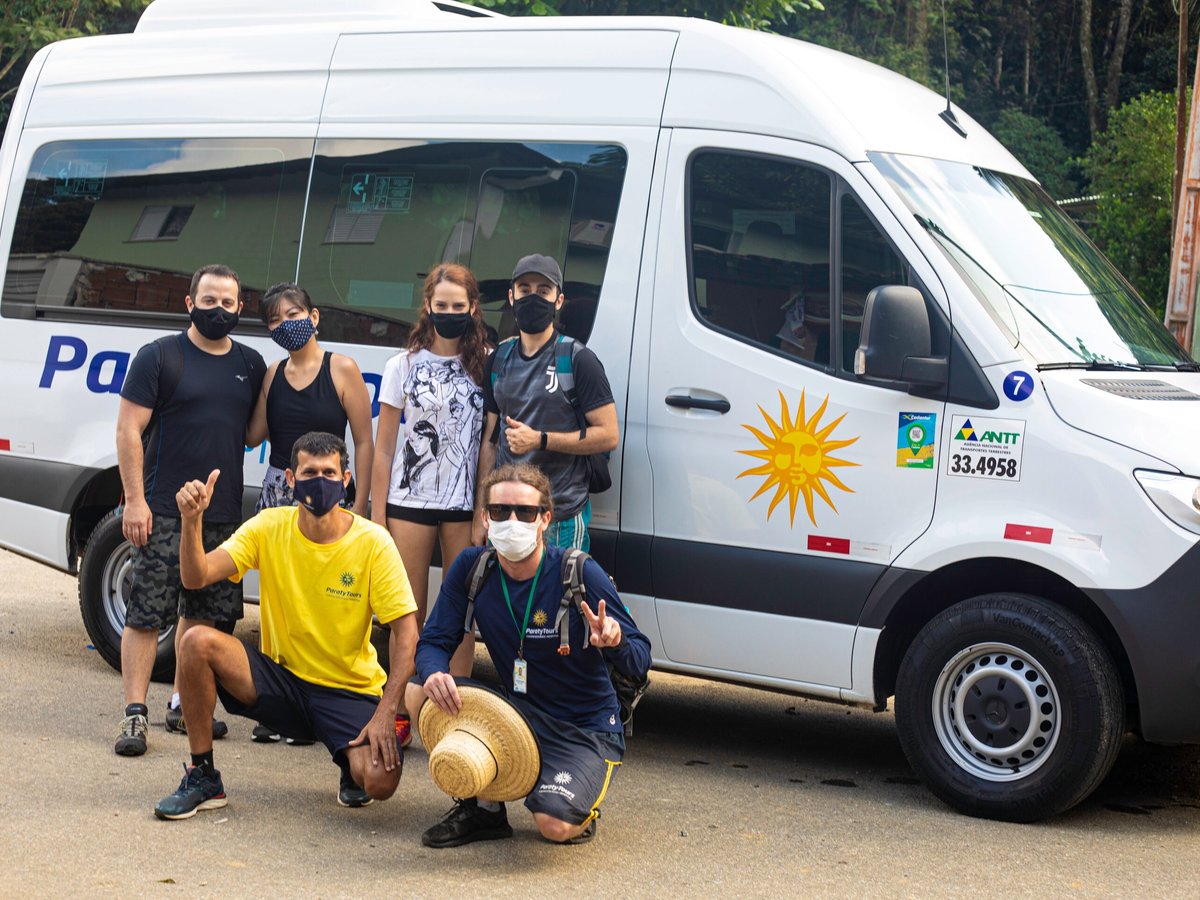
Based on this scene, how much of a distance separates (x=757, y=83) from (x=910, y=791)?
2.79 metres

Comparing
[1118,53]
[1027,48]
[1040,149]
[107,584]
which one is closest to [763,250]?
[107,584]

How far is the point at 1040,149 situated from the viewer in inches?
1081

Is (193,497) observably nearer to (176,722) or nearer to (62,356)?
(176,722)

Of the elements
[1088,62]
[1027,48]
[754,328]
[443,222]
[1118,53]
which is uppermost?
[1027,48]

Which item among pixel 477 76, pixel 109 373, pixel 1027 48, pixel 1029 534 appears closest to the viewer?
pixel 1029 534

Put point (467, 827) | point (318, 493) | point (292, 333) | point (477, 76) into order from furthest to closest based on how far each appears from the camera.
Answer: point (477, 76)
point (292, 333)
point (318, 493)
point (467, 827)

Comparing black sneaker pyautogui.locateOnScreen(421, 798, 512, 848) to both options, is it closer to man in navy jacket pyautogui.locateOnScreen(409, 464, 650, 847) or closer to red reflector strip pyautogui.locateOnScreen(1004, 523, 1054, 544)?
man in navy jacket pyautogui.locateOnScreen(409, 464, 650, 847)

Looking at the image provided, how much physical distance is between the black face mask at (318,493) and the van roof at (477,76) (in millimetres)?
2048

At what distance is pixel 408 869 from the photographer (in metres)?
4.94

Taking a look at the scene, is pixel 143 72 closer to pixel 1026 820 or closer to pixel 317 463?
pixel 317 463

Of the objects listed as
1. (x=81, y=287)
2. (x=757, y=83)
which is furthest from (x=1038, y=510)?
(x=81, y=287)

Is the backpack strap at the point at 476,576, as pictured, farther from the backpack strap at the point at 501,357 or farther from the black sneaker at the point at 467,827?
the backpack strap at the point at 501,357

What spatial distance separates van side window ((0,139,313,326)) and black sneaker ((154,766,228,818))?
8.67 feet

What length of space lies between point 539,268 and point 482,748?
1.93 meters
